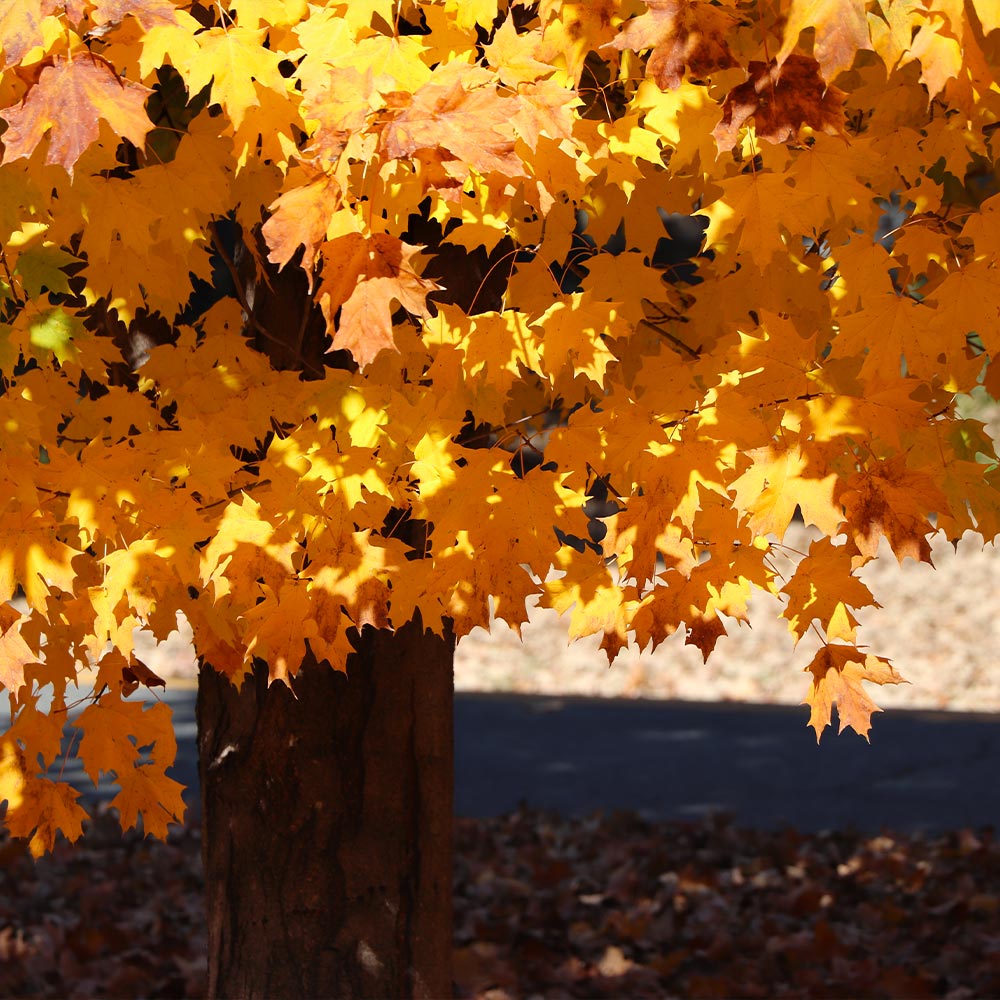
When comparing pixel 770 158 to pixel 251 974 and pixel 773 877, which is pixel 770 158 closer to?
pixel 251 974

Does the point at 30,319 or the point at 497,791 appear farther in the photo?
the point at 497,791

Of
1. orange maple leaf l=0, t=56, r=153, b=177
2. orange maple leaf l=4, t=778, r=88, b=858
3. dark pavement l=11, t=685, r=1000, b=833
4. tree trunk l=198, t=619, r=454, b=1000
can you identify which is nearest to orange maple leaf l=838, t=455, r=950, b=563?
orange maple leaf l=0, t=56, r=153, b=177

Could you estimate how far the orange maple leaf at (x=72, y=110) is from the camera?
5.98 feet

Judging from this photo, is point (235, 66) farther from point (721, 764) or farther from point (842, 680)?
point (721, 764)

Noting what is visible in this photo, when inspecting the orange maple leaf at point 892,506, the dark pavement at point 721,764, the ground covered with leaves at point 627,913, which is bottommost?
the ground covered with leaves at point 627,913

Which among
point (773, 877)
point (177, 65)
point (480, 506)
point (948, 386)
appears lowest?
point (773, 877)

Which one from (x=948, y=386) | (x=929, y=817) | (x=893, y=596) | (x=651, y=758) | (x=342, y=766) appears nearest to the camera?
(x=948, y=386)

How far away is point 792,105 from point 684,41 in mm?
200

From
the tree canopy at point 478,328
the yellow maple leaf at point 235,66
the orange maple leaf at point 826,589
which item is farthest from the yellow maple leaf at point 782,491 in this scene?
the yellow maple leaf at point 235,66

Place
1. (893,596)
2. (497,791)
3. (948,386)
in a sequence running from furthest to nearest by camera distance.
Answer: (893,596) → (497,791) → (948,386)

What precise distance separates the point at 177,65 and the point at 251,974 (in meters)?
2.40

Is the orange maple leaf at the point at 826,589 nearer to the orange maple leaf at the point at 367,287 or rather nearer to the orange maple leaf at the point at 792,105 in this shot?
the orange maple leaf at the point at 792,105

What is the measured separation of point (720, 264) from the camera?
265 cm

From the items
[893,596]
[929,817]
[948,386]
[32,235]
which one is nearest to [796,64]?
[948,386]
